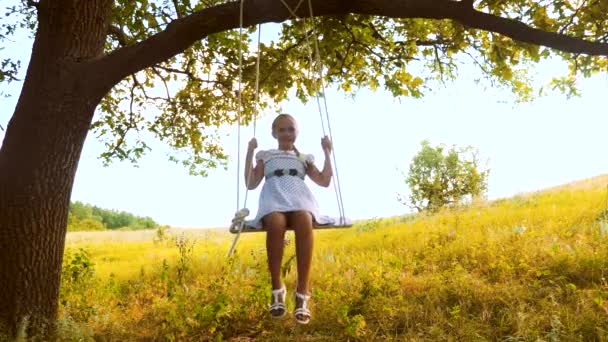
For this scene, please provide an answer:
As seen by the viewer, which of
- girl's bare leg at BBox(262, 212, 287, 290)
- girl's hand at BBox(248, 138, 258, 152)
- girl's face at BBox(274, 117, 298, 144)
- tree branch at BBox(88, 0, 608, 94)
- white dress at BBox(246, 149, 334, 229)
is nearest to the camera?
girl's bare leg at BBox(262, 212, 287, 290)

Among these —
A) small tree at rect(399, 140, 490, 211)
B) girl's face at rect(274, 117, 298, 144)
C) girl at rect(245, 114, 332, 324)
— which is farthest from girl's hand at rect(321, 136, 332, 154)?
small tree at rect(399, 140, 490, 211)

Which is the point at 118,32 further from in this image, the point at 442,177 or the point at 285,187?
the point at 442,177

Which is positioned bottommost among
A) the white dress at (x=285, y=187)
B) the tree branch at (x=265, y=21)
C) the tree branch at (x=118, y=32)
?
the white dress at (x=285, y=187)

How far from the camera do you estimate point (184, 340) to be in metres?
6.44

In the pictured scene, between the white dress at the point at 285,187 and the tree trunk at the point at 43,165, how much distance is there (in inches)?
87.5

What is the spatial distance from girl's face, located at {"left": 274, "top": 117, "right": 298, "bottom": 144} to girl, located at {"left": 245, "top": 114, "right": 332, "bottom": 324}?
11 mm

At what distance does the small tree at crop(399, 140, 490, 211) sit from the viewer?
28281 mm

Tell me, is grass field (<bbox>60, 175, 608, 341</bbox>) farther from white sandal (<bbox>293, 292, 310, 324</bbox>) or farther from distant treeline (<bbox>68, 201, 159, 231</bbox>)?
distant treeline (<bbox>68, 201, 159, 231</bbox>)

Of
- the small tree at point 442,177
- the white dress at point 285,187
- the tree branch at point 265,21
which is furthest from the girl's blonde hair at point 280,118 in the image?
the small tree at point 442,177

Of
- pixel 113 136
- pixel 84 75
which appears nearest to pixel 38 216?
pixel 84 75

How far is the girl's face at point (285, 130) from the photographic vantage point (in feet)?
19.8

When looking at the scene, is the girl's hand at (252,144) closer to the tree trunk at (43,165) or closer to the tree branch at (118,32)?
the tree trunk at (43,165)

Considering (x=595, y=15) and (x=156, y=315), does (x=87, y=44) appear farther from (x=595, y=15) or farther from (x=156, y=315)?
(x=595, y=15)

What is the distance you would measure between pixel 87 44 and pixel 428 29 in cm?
611
